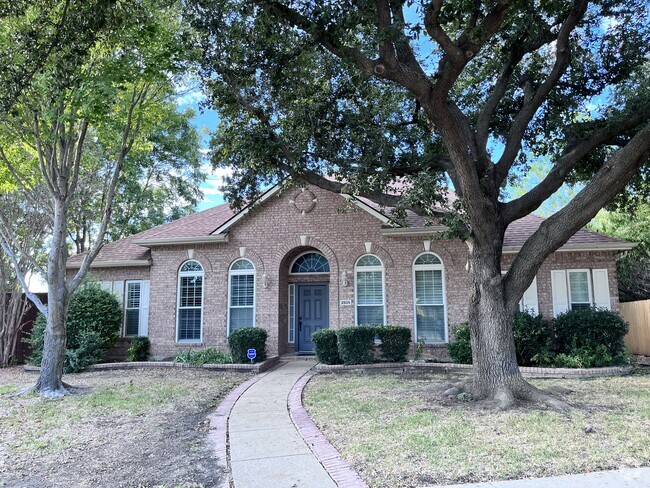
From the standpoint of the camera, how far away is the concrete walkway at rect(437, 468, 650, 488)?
4.55m

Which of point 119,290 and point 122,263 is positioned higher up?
point 122,263

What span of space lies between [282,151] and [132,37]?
3.69 metres

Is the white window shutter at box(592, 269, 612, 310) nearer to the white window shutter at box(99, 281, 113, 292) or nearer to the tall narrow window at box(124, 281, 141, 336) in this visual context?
the tall narrow window at box(124, 281, 141, 336)

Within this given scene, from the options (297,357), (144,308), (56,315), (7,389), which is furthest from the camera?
(144,308)

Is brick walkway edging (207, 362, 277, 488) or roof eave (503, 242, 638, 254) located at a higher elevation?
roof eave (503, 242, 638, 254)

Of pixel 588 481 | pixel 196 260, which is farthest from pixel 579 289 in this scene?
pixel 196 260

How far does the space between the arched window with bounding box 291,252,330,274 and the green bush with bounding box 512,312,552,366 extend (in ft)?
20.4

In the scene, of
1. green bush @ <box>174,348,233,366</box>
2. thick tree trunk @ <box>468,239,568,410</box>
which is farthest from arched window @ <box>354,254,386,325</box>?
thick tree trunk @ <box>468,239,568,410</box>

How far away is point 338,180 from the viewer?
11.6 metres

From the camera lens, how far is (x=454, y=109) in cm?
925

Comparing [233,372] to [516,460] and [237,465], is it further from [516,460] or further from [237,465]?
[516,460]

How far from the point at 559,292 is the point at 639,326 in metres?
4.41

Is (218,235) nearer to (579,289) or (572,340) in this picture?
(572,340)

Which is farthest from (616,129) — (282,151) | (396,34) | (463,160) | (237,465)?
(237,465)
